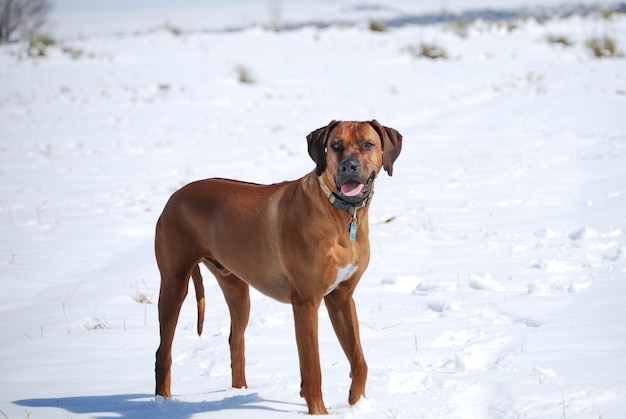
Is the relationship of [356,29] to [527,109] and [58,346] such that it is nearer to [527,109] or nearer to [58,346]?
[527,109]

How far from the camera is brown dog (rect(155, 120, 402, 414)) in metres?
3.65

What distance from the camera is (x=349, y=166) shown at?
351cm

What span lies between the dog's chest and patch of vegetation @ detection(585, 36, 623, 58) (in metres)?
19.5

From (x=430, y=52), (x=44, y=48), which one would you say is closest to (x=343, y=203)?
(x=430, y=52)

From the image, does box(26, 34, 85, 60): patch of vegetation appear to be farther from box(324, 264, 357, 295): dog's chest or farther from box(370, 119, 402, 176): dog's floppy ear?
box(324, 264, 357, 295): dog's chest

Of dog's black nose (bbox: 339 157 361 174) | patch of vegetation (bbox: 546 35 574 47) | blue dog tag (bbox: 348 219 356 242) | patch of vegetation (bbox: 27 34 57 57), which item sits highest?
dog's black nose (bbox: 339 157 361 174)

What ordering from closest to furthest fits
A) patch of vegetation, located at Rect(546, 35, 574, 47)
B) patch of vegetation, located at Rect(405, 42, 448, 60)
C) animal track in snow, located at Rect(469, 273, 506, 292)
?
animal track in snow, located at Rect(469, 273, 506, 292), patch of vegetation, located at Rect(405, 42, 448, 60), patch of vegetation, located at Rect(546, 35, 574, 47)

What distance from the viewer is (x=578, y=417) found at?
3.38 meters

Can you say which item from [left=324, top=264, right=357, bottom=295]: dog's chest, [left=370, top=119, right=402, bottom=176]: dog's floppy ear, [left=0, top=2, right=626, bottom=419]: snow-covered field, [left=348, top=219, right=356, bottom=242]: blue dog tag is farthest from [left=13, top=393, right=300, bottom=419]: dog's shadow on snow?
[left=370, top=119, right=402, bottom=176]: dog's floppy ear

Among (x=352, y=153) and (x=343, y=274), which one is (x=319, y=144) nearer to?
(x=352, y=153)

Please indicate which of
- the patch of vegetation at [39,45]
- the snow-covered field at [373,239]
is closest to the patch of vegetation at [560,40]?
the snow-covered field at [373,239]

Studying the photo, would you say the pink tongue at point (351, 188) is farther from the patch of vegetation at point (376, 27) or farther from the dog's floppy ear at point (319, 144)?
the patch of vegetation at point (376, 27)

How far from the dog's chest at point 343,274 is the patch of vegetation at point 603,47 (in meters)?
19.5

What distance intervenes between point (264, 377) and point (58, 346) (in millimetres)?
1671
